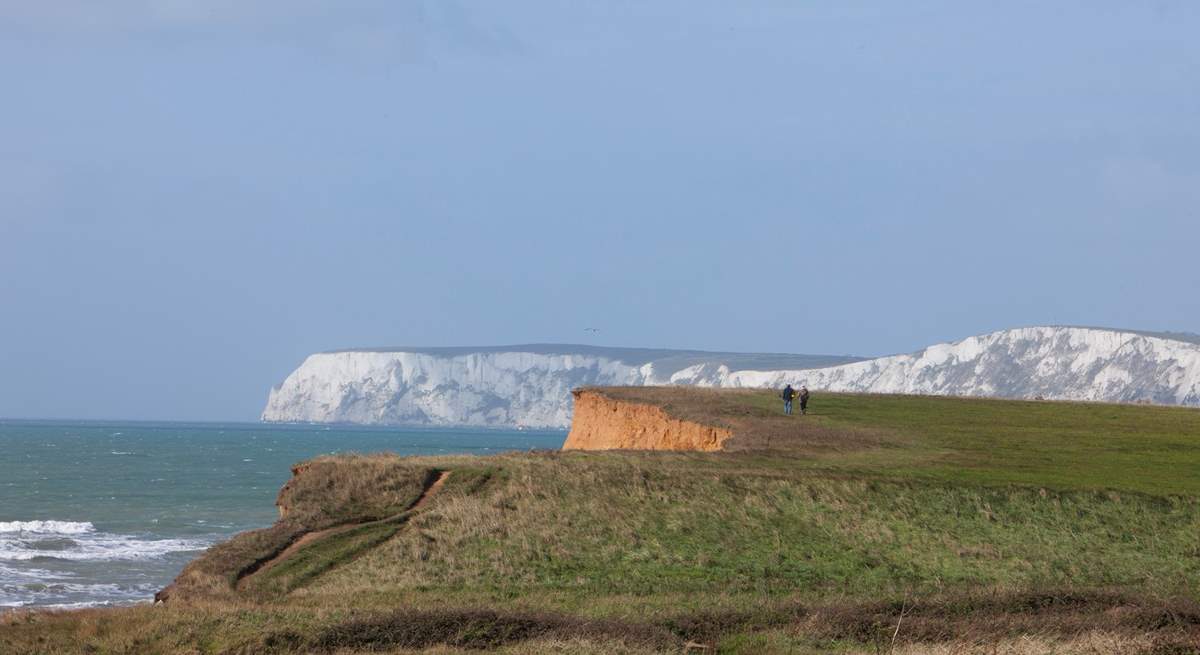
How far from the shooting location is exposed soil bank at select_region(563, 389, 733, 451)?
45094 millimetres

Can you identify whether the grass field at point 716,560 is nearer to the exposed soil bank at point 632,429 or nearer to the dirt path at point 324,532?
the dirt path at point 324,532

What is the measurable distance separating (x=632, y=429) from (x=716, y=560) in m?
20.8

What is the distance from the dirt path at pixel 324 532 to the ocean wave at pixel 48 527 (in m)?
26.6

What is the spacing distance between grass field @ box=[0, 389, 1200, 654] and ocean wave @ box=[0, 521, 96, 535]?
24.0m

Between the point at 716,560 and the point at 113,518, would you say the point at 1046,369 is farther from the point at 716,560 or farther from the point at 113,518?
the point at 716,560

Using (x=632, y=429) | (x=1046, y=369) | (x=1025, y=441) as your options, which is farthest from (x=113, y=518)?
(x=1046, y=369)

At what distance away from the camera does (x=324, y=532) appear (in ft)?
99.0

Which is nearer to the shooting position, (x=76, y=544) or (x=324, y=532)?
(x=324, y=532)

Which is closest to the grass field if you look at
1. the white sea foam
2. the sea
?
the sea

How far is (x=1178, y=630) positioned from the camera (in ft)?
70.2

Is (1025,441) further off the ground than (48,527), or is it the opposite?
(1025,441)

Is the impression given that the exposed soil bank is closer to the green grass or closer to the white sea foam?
the green grass

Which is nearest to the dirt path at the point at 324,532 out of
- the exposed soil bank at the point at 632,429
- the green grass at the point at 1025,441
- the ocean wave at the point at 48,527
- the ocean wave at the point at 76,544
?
the green grass at the point at 1025,441

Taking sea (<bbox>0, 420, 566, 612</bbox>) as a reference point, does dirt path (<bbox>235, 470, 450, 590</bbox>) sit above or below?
above
